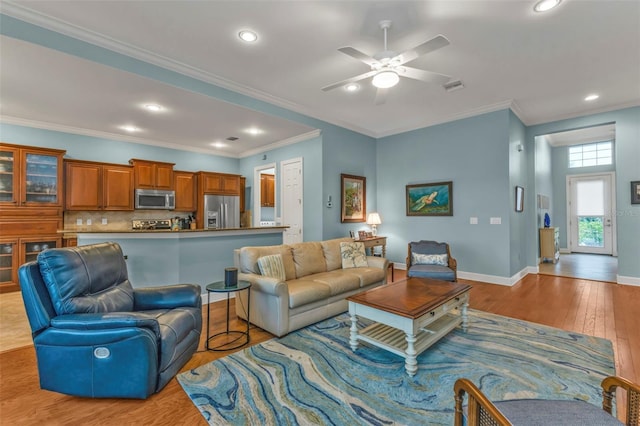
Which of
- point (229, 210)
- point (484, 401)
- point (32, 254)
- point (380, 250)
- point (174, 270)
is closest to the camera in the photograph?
point (484, 401)

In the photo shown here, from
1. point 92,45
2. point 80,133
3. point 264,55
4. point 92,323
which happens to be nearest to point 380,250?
point 264,55

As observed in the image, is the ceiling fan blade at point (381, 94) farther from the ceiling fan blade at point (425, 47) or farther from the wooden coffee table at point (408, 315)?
the wooden coffee table at point (408, 315)

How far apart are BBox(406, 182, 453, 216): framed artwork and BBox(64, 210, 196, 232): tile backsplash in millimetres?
5280

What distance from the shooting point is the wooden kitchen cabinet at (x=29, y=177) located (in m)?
4.43

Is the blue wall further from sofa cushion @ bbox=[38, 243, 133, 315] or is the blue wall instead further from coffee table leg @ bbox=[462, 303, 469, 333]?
sofa cushion @ bbox=[38, 243, 133, 315]

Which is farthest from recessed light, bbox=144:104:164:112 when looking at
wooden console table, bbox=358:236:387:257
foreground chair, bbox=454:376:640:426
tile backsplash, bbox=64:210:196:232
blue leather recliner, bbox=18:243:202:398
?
foreground chair, bbox=454:376:640:426

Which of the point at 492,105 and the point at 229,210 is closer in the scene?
the point at 492,105

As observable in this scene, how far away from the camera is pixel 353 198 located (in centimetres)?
586

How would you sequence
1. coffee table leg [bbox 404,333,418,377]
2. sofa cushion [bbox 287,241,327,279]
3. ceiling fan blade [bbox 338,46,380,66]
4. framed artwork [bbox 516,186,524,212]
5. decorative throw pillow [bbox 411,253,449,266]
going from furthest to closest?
framed artwork [bbox 516,186,524,212], decorative throw pillow [bbox 411,253,449,266], sofa cushion [bbox 287,241,327,279], ceiling fan blade [bbox 338,46,380,66], coffee table leg [bbox 404,333,418,377]

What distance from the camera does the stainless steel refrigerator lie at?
6391mm

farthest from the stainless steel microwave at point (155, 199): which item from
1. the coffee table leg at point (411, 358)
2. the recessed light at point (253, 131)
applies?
the coffee table leg at point (411, 358)

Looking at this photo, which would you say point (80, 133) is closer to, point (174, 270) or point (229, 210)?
point (229, 210)

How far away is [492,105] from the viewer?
4.73m

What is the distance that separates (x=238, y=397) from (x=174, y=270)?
2274 millimetres
